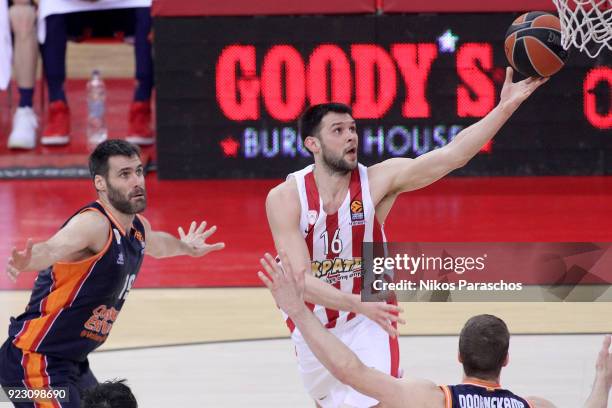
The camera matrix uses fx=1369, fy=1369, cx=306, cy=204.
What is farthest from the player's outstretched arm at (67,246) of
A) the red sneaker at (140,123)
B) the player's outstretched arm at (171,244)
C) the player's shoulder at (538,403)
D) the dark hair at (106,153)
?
the red sneaker at (140,123)

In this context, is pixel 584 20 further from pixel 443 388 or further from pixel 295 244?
pixel 443 388

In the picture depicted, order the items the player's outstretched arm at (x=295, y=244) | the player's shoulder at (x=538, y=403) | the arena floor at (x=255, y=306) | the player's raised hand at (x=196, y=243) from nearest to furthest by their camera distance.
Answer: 1. the player's shoulder at (x=538, y=403)
2. the player's outstretched arm at (x=295, y=244)
3. the player's raised hand at (x=196, y=243)
4. the arena floor at (x=255, y=306)

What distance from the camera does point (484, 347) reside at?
462 centimetres

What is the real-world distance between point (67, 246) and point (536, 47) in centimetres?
251

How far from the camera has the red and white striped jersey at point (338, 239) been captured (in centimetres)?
646

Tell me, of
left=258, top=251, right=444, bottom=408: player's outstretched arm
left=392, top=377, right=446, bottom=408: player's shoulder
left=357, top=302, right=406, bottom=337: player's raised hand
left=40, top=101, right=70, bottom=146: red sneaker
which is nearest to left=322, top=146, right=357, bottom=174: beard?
left=357, top=302, right=406, bottom=337: player's raised hand

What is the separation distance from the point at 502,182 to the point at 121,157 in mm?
7347

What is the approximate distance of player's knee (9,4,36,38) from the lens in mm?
13195

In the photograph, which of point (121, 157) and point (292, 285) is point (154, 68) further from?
point (292, 285)

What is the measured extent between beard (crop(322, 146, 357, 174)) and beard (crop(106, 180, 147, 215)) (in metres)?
0.94

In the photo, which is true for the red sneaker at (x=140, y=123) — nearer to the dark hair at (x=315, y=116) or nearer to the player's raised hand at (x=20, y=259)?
the dark hair at (x=315, y=116)

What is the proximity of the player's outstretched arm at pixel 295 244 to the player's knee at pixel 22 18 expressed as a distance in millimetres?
7279

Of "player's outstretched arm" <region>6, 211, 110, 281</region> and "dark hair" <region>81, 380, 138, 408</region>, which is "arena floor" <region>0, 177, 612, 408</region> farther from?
"dark hair" <region>81, 380, 138, 408</region>

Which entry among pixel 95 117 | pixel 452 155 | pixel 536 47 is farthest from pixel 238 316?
pixel 95 117
